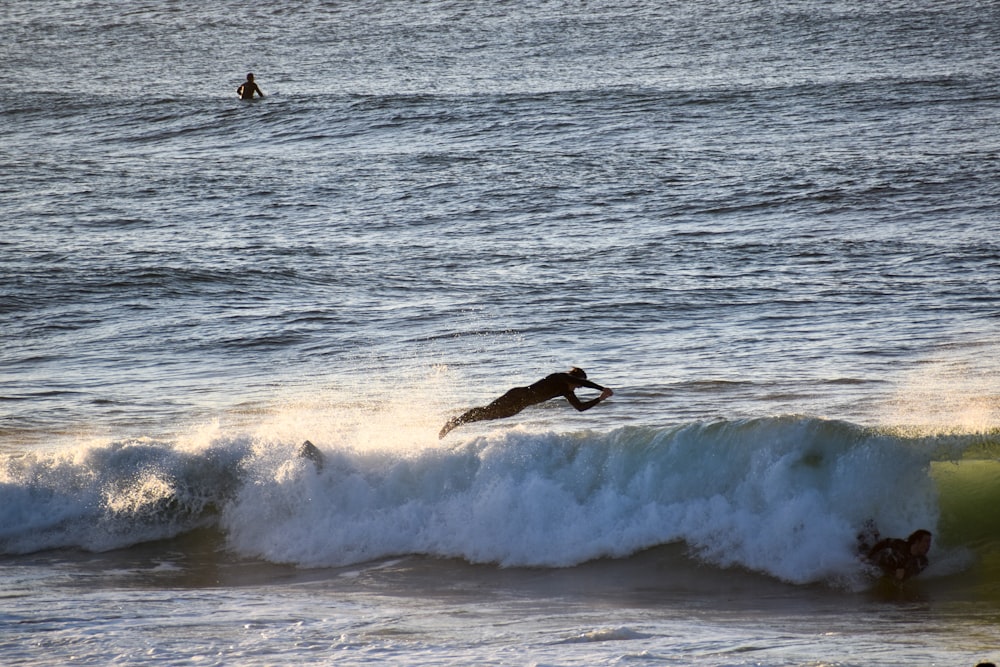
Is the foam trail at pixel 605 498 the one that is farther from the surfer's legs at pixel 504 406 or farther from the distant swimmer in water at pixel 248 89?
the distant swimmer in water at pixel 248 89

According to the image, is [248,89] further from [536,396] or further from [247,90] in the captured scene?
[536,396]

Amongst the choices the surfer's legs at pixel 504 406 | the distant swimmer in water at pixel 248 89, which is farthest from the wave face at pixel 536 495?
the distant swimmer in water at pixel 248 89

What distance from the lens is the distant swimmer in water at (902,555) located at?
10945mm

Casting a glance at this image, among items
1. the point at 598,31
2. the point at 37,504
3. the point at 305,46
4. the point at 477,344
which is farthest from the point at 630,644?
the point at 305,46

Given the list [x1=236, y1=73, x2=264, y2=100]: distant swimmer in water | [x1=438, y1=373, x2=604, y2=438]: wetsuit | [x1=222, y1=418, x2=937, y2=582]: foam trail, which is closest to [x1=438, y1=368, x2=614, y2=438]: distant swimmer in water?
[x1=438, y1=373, x2=604, y2=438]: wetsuit

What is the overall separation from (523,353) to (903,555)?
323 inches

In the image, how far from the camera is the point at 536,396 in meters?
12.1

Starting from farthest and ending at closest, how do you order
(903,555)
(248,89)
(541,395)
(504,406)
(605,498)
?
(248,89), (605,498), (504,406), (541,395), (903,555)

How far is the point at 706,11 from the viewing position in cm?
4091

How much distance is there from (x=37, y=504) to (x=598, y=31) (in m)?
30.6

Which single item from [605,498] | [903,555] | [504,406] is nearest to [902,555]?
[903,555]

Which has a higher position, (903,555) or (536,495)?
(536,495)

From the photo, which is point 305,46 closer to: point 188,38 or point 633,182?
point 188,38

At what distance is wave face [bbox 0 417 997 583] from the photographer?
1188 cm
